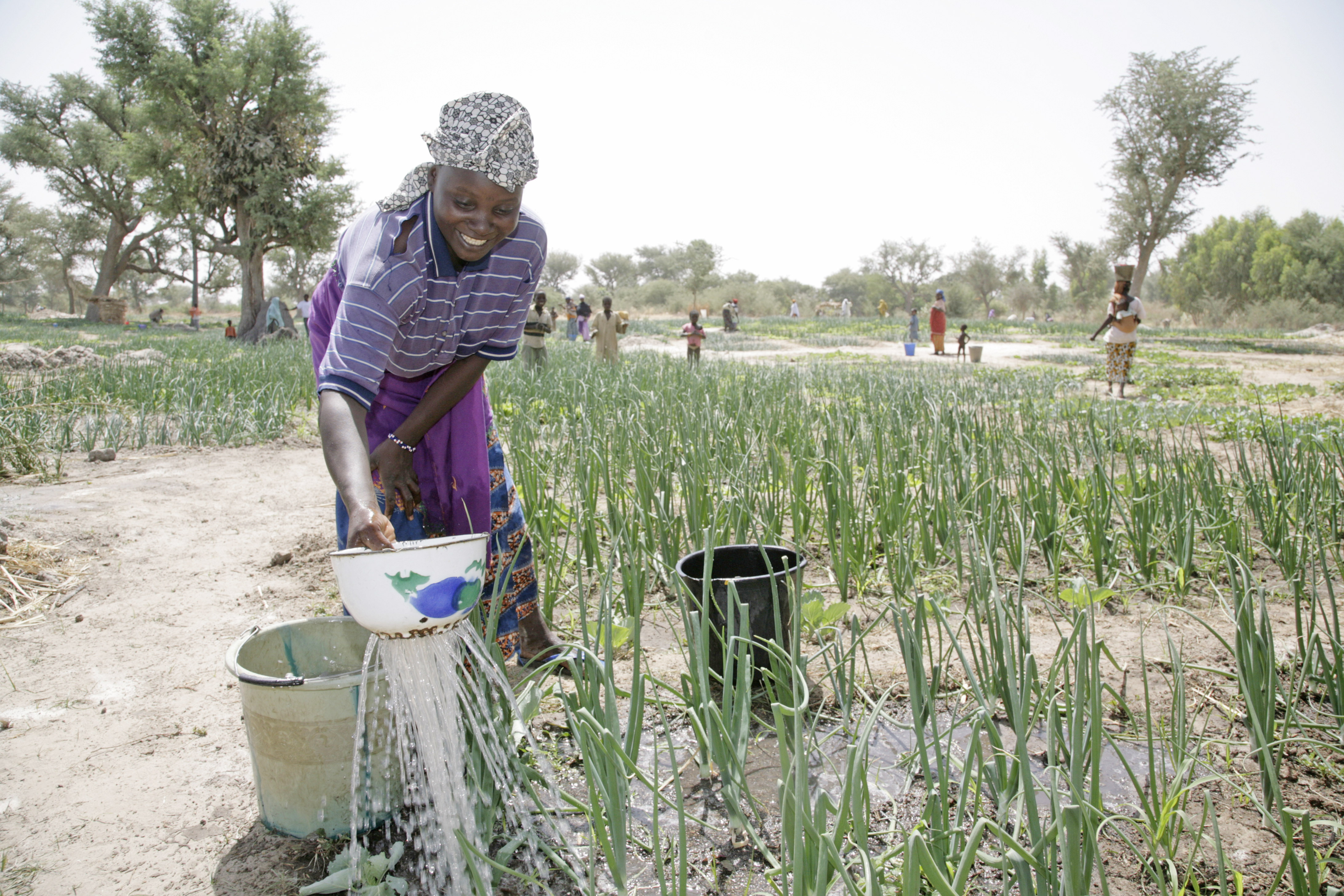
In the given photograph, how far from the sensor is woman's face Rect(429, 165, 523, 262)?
1330mm

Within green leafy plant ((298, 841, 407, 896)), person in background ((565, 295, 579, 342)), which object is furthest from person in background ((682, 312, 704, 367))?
green leafy plant ((298, 841, 407, 896))

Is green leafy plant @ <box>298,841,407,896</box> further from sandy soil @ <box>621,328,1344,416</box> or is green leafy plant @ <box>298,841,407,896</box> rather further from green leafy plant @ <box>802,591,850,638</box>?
sandy soil @ <box>621,328,1344,416</box>

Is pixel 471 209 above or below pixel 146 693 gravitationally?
above

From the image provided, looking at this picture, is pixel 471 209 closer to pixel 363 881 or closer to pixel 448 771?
pixel 448 771

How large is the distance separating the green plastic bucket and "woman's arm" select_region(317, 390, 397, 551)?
Result: 0.24 meters

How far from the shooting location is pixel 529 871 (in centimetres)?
121

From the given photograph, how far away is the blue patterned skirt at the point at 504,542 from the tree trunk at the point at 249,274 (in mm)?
19603

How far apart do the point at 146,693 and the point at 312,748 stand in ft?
2.86

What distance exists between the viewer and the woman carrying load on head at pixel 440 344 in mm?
1312

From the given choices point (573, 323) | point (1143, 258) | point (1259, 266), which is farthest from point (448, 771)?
point (1259, 266)

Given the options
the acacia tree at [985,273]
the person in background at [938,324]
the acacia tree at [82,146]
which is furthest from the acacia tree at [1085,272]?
the acacia tree at [82,146]

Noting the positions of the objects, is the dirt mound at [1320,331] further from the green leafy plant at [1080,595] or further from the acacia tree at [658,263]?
the acacia tree at [658,263]

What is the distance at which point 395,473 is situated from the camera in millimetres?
1628

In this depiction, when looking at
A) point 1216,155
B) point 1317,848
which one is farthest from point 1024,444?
point 1216,155
